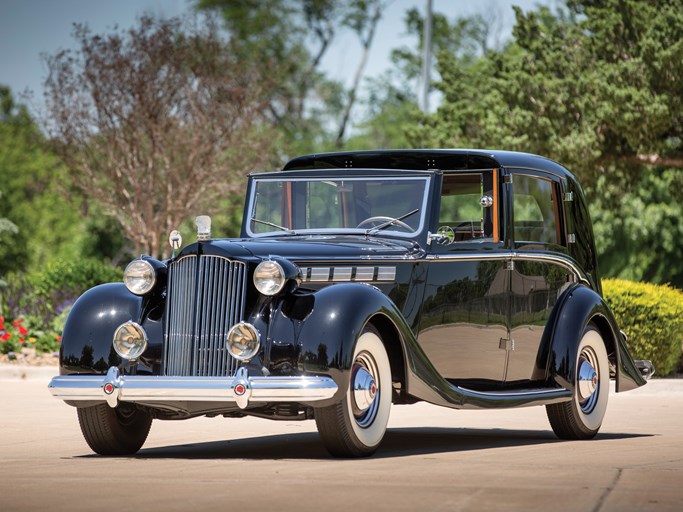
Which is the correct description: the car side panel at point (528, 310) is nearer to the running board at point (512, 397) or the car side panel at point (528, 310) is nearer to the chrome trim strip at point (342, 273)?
the running board at point (512, 397)

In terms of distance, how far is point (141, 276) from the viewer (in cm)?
920

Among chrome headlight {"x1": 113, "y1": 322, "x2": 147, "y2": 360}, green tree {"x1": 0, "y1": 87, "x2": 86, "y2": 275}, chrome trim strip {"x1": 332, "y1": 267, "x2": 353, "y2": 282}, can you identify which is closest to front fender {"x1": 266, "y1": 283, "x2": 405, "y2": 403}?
chrome trim strip {"x1": 332, "y1": 267, "x2": 353, "y2": 282}

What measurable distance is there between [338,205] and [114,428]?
8.01 feet

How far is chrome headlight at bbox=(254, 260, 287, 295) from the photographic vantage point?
8.70 meters

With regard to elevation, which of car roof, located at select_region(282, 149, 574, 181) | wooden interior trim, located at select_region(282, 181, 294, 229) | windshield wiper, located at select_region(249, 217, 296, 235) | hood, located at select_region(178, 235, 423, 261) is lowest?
hood, located at select_region(178, 235, 423, 261)

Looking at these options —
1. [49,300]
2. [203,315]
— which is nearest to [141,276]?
[203,315]

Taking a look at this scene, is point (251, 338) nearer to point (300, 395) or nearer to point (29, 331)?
point (300, 395)

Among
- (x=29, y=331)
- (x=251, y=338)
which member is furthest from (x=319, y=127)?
(x=251, y=338)

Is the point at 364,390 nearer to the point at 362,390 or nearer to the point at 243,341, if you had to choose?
the point at 362,390

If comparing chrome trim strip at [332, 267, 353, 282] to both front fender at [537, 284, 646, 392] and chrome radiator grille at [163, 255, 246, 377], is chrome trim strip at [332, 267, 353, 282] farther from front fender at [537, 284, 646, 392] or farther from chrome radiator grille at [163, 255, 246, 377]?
front fender at [537, 284, 646, 392]

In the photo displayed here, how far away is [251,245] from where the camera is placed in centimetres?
930

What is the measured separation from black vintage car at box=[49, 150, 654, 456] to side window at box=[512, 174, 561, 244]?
0.07 feet

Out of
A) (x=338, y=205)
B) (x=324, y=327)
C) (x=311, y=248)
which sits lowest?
(x=324, y=327)

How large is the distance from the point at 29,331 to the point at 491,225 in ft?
40.5
